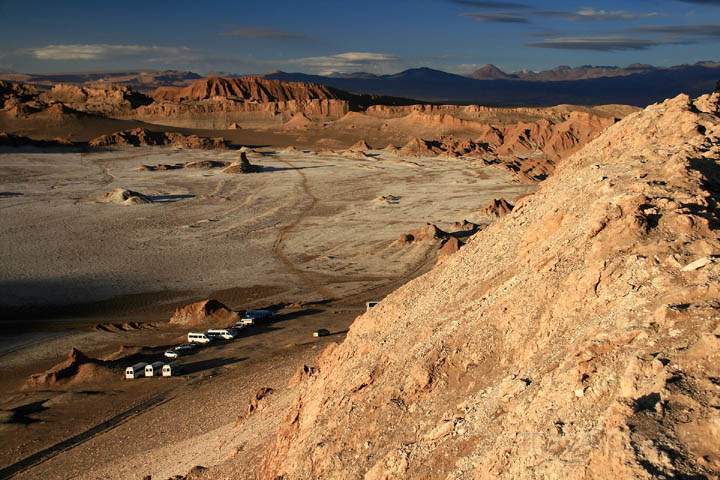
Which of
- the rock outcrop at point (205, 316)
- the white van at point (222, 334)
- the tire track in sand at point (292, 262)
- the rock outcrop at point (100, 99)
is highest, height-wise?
the rock outcrop at point (100, 99)

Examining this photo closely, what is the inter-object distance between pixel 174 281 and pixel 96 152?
47122 millimetres

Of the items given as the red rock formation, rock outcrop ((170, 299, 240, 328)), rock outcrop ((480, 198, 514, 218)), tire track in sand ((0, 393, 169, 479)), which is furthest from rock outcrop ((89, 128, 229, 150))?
tire track in sand ((0, 393, 169, 479))

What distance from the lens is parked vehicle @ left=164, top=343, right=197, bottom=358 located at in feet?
67.7

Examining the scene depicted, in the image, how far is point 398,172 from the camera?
62156 millimetres

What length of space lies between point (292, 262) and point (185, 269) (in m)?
4.92

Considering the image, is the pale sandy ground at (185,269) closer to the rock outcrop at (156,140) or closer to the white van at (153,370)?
the white van at (153,370)

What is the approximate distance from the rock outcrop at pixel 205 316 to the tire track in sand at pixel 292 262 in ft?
15.1

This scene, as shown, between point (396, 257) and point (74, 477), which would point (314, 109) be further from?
point (74, 477)

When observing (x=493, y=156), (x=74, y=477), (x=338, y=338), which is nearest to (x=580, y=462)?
(x=74, y=477)

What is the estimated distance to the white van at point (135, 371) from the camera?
19.3 m

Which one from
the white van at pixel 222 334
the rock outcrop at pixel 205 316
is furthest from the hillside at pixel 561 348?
the rock outcrop at pixel 205 316

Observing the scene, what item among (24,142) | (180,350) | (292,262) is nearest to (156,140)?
(24,142)

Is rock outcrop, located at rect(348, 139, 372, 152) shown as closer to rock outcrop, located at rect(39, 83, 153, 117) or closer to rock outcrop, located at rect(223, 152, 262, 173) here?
rock outcrop, located at rect(223, 152, 262, 173)

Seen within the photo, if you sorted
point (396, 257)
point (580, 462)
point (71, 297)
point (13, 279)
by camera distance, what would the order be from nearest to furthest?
point (580, 462) → point (71, 297) → point (13, 279) → point (396, 257)
